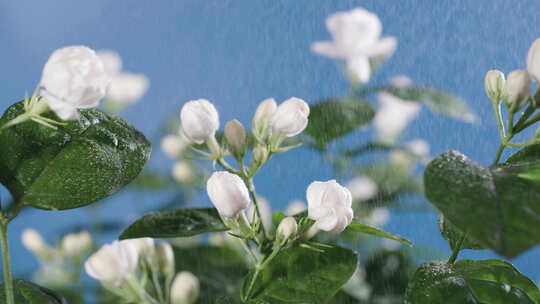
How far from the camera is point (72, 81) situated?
248 millimetres

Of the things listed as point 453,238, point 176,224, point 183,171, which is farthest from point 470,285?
point 183,171

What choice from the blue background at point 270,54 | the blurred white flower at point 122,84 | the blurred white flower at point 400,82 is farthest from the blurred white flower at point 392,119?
the blurred white flower at point 122,84

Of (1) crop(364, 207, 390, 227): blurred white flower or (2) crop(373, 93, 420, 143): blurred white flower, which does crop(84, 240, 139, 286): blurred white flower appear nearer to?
(1) crop(364, 207, 390, 227): blurred white flower

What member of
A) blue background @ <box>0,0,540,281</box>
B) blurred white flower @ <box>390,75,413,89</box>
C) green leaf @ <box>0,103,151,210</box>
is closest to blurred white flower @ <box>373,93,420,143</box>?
blue background @ <box>0,0,540,281</box>

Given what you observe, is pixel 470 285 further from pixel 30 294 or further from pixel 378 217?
pixel 378 217

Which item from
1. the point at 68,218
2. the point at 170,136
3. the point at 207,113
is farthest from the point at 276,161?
the point at 68,218

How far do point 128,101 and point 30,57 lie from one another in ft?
1.46

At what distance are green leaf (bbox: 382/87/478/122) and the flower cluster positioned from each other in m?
0.24

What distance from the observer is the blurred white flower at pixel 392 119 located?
0.74 meters

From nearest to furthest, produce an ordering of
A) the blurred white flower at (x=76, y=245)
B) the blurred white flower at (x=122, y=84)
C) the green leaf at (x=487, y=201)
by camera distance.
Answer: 1. the green leaf at (x=487, y=201)
2. the blurred white flower at (x=76, y=245)
3. the blurred white flower at (x=122, y=84)

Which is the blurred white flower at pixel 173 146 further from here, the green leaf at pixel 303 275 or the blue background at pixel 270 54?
the green leaf at pixel 303 275

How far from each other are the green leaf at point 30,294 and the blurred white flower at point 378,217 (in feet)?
1.17

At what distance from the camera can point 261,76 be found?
2.81 ft

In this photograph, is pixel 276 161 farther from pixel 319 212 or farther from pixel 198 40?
pixel 319 212
